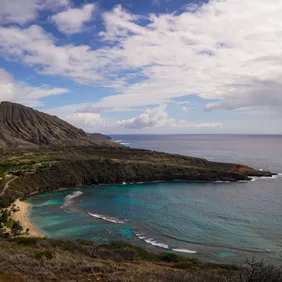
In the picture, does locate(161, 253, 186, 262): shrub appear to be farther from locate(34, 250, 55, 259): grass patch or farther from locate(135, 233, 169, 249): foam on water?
locate(34, 250, 55, 259): grass patch

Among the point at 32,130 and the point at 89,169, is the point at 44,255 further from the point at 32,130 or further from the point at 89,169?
the point at 32,130

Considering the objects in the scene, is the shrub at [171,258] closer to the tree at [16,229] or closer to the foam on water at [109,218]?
the foam on water at [109,218]

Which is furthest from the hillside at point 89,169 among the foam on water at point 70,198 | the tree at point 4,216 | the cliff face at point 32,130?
the foam on water at point 70,198

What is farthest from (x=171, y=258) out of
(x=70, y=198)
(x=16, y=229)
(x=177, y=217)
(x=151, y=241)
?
(x=70, y=198)

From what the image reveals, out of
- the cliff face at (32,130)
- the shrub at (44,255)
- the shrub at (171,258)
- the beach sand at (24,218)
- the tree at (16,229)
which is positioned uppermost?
the cliff face at (32,130)

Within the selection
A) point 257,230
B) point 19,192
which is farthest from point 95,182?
point 257,230
